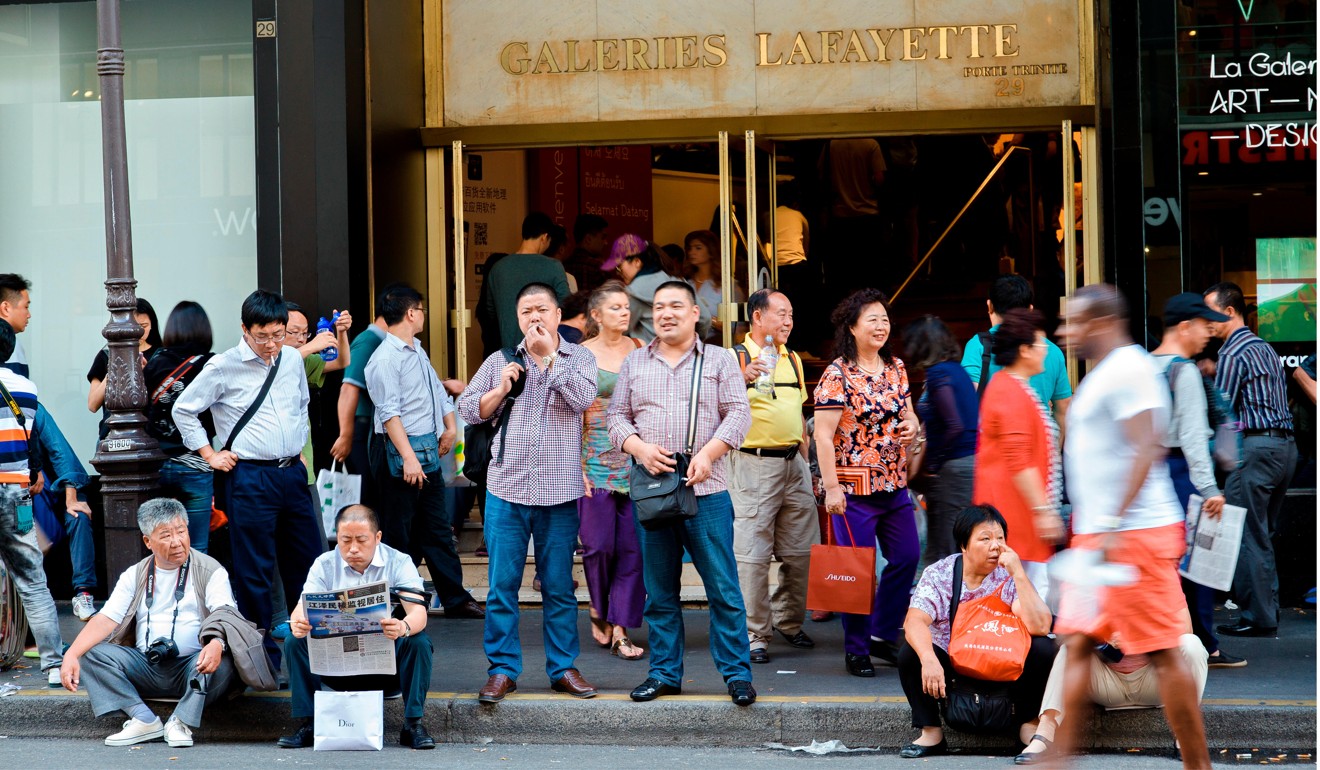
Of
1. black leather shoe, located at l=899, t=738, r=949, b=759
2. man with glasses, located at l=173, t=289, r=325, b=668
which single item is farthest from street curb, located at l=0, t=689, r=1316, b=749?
man with glasses, located at l=173, t=289, r=325, b=668

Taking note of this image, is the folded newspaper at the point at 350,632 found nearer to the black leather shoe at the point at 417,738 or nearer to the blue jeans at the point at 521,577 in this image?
the black leather shoe at the point at 417,738

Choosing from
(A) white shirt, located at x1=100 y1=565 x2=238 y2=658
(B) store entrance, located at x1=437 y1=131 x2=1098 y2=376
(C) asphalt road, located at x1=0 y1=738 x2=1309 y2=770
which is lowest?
(C) asphalt road, located at x1=0 y1=738 x2=1309 y2=770

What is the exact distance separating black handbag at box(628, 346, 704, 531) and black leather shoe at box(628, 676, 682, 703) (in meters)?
0.75

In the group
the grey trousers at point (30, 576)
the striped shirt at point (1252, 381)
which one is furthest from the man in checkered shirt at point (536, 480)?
the striped shirt at point (1252, 381)

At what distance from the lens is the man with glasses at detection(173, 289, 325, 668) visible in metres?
7.41

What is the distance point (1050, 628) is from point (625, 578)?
2.30 metres

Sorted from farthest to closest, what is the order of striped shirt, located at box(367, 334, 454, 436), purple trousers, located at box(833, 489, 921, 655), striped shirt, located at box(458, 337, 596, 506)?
striped shirt, located at box(367, 334, 454, 436) → purple trousers, located at box(833, 489, 921, 655) → striped shirt, located at box(458, 337, 596, 506)

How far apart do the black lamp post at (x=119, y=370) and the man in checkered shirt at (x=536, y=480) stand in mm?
1714

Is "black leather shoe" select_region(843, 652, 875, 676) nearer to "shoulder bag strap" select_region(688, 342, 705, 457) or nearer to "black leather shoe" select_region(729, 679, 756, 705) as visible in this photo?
"black leather shoe" select_region(729, 679, 756, 705)

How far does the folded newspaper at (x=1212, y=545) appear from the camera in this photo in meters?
6.85

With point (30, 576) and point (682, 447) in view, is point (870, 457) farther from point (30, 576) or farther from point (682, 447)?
point (30, 576)

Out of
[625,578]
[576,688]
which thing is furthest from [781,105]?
[576,688]

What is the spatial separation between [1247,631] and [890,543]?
7.44ft

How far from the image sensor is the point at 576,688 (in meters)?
6.96
